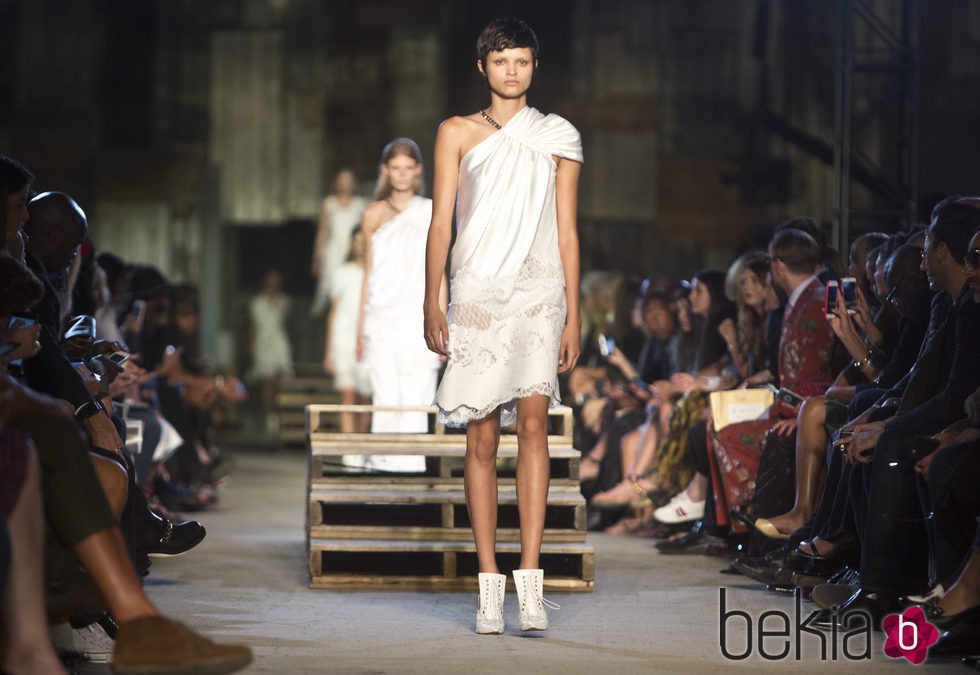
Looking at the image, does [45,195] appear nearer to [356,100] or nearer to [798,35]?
[356,100]

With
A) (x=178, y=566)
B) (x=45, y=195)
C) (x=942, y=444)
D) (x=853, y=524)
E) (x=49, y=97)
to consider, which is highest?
(x=49, y=97)

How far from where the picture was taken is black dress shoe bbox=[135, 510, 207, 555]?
145 inches

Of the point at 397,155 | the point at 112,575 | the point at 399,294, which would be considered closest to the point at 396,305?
the point at 399,294

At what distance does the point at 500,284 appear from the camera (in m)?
3.61

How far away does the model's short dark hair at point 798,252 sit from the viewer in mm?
4809

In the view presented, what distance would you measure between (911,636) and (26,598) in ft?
6.31

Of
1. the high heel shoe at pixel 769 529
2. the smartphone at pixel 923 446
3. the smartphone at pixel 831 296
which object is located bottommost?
the high heel shoe at pixel 769 529

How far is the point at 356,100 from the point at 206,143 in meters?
1.23

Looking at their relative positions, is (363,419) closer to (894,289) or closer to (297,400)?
(894,289)

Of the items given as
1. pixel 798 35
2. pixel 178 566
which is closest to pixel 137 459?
pixel 178 566

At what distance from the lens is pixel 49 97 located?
11.4 m

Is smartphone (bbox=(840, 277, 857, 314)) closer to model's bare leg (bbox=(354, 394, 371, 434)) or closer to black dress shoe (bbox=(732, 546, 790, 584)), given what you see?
black dress shoe (bbox=(732, 546, 790, 584))

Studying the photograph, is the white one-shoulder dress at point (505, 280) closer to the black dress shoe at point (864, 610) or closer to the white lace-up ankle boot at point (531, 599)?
the white lace-up ankle boot at point (531, 599)

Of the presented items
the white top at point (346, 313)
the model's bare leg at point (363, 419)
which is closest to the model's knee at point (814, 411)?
the model's bare leg at point (363, 419)
